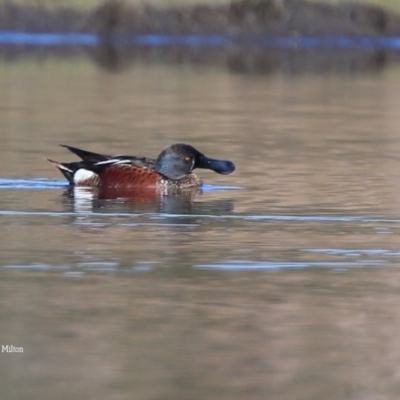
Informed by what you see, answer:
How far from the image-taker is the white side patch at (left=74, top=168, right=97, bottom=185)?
44.1 ft

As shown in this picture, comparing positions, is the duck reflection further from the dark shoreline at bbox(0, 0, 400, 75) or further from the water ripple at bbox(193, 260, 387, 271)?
the dark shoreline at bbox(0, 0, 400, 75)

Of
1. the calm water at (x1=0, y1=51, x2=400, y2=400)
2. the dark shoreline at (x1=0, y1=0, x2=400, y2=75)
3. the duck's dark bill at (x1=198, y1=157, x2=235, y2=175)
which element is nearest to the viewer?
the calm water at (x1=0, y1=51, x2=400, y2=400)

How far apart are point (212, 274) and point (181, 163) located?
439 centimetres

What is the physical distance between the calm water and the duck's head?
0.20 metres

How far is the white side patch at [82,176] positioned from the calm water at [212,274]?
0.21 m

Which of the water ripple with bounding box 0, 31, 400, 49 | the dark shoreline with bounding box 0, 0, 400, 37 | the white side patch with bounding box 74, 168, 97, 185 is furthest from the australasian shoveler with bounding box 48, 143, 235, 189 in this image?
the dark shoreline with bounding box 0, 0, 400, 37

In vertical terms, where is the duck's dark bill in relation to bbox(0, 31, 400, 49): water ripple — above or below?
above

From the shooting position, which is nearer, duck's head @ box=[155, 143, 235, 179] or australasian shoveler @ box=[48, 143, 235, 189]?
australasian shoveler @ box=[48, 143, 235, 189]

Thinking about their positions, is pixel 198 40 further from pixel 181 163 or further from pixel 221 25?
pixel 181 163

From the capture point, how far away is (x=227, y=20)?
41938 millimetres

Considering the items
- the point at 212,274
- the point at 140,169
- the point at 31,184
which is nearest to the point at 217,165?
the point at 140,169

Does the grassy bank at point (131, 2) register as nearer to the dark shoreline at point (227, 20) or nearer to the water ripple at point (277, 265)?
the dark shoreline at point (227, 20)

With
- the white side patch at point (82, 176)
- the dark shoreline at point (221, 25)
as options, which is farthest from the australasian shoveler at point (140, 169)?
the dark shoreline at point (221, 25)

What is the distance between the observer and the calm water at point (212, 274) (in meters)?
7.02
